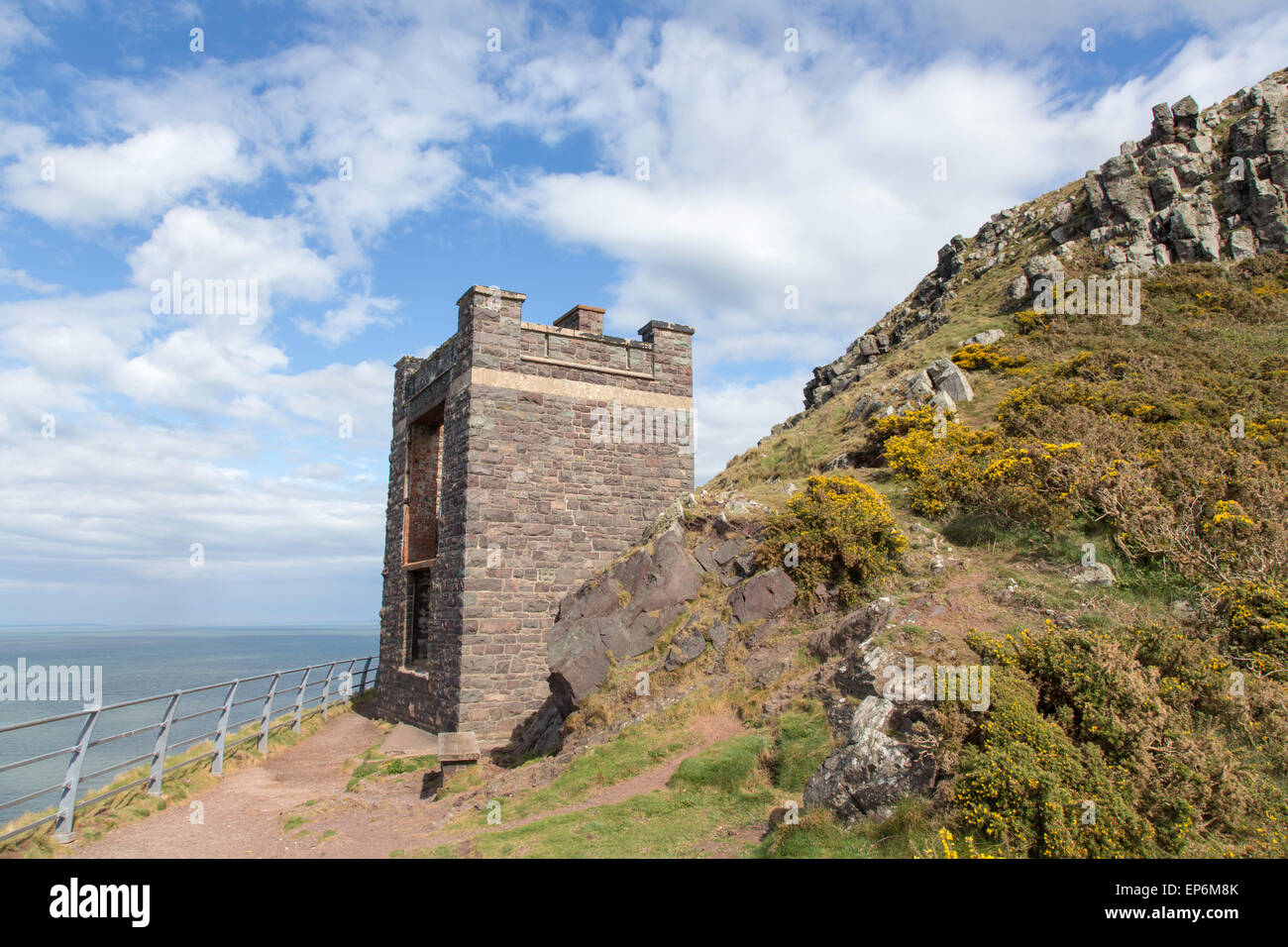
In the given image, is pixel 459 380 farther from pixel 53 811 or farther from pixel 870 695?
pixel 870 695

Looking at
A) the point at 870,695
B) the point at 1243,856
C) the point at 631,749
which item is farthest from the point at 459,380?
the point at 1243,856

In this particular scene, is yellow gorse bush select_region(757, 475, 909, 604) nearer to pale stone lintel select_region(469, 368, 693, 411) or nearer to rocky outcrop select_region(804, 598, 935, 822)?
rocky outcrop select_region(804, 598, 935, 822)

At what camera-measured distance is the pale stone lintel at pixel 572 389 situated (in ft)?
51.6

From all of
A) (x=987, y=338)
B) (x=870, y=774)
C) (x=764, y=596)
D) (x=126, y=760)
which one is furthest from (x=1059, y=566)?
(x=126, y=760)

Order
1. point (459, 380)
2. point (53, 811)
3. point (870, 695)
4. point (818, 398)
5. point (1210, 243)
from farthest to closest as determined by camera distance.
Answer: point (818, 398)
point (1210, 243)
point (459, 380)
point (53, 811)
point (870, 695)

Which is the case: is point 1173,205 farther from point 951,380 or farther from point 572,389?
point 572,389

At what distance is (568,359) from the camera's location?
16641 mm

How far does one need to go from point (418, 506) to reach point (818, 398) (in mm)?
17485

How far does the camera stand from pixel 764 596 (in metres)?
11.5

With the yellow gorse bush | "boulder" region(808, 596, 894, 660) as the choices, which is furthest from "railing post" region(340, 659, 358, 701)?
"boulder" region(808, 596, 894, 660)

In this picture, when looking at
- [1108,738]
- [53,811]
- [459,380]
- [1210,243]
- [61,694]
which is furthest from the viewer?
[61,694]

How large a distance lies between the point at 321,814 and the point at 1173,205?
99.8 feet

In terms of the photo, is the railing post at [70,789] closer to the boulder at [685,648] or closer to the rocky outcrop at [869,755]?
the boulder at [685,648]

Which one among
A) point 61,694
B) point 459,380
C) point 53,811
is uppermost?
point 459,380
